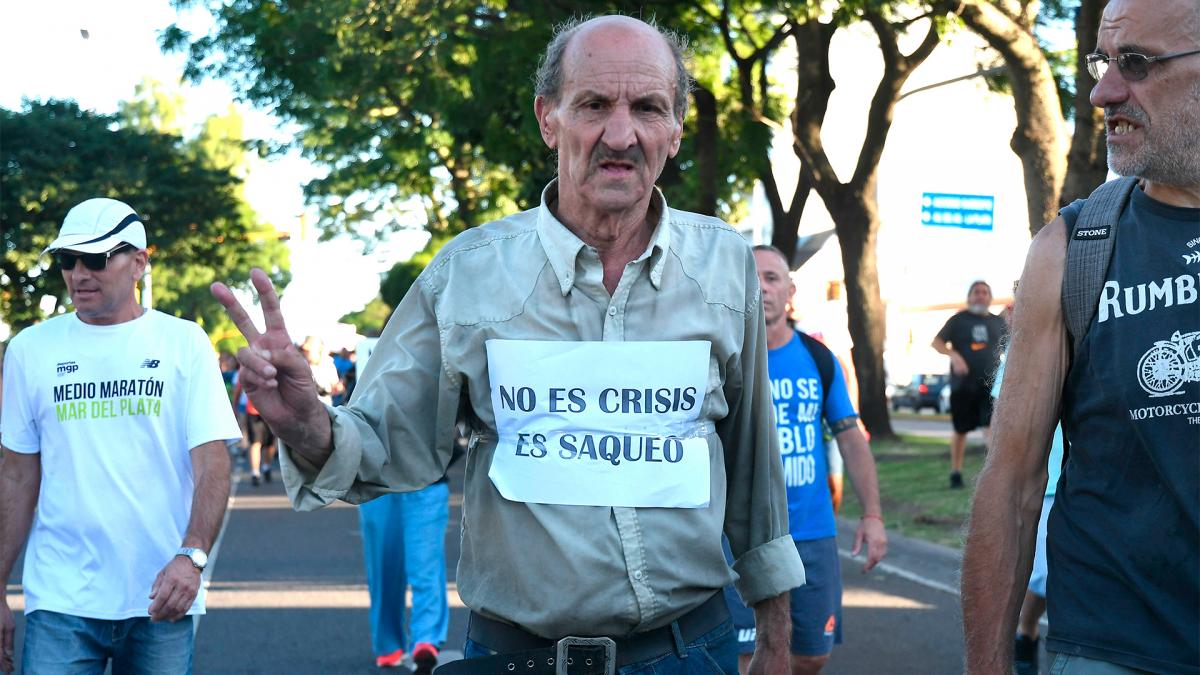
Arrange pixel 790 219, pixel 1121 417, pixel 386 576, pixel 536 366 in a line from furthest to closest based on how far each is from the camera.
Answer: pixel 790 219 < pixel 386 576 < pixel 536 366 < pixel 1121 417

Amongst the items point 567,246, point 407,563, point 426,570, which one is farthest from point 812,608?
point 567,246

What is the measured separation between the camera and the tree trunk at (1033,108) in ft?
46.5

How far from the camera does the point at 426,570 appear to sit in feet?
25.8

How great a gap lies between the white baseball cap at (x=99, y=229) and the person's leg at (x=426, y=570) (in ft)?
9.77

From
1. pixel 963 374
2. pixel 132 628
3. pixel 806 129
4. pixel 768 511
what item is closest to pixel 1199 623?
pixel 768 511

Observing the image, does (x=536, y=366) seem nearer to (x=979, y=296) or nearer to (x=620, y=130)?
(x=620, y=130)

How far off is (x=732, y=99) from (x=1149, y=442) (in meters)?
21.1

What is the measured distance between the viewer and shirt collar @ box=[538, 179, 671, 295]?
3.22 meters

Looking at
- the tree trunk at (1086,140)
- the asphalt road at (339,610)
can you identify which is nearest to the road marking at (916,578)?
the asphalt road at (339,610)

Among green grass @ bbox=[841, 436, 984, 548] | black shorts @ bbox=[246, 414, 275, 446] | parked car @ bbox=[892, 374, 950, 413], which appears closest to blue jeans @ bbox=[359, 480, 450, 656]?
green grass @ bbox=[841, 436, 984, 548]

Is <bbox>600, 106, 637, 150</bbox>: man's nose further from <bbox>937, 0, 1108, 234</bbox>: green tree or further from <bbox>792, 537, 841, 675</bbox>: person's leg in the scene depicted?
<bbox>937, 0, 1108, 234</bbox>: green tree

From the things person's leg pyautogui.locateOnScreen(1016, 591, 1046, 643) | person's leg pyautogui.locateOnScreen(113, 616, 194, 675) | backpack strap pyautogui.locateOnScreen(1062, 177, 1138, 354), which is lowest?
person's leg pyautogui.locateOnScreen(1016, 591, 1046, 643)

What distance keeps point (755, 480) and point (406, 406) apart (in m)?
0.78

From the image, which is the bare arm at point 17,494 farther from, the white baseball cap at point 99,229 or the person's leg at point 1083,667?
the person's leg at point 1083,667
